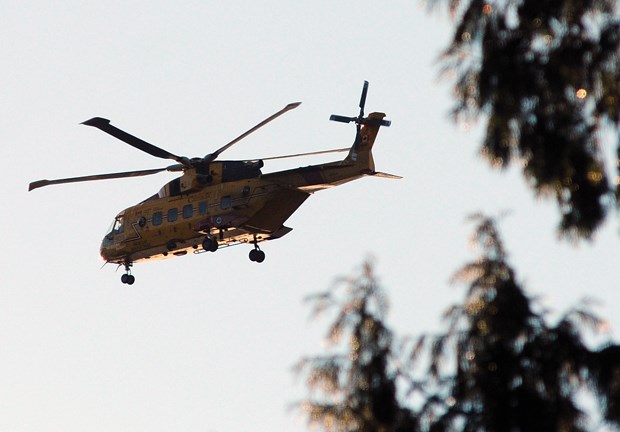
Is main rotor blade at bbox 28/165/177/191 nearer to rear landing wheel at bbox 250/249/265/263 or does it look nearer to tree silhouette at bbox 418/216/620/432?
rear landing wheel at bbox 250/249/265/263

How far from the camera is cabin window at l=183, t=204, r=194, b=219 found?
39.5 meters

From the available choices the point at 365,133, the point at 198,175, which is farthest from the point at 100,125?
the point at 365,133

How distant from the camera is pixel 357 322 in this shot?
11156 millimetres

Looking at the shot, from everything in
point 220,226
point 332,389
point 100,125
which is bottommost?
point 332,389

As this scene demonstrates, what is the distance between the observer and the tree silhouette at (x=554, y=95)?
10062mm

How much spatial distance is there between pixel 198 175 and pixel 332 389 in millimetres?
29060

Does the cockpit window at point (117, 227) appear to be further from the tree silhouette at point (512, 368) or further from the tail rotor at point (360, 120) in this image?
the tree silhouette at point (512, 368)

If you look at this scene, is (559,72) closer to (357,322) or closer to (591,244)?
(591,244)

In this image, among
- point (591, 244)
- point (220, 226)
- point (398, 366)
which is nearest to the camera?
point (591, 244)

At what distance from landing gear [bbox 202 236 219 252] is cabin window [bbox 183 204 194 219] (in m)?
1.09

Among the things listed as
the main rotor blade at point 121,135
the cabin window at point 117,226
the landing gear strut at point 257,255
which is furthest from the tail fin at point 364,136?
the cabin window at point 117,226

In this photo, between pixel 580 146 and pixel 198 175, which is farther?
pixel 198 175

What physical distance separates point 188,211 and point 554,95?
98.4 feet

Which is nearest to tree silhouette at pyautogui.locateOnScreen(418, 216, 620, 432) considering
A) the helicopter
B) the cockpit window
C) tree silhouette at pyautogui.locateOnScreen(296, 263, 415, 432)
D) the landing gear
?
tree silhouette at pyautogui.locateOnScreen(296, 263, 415, 432)
